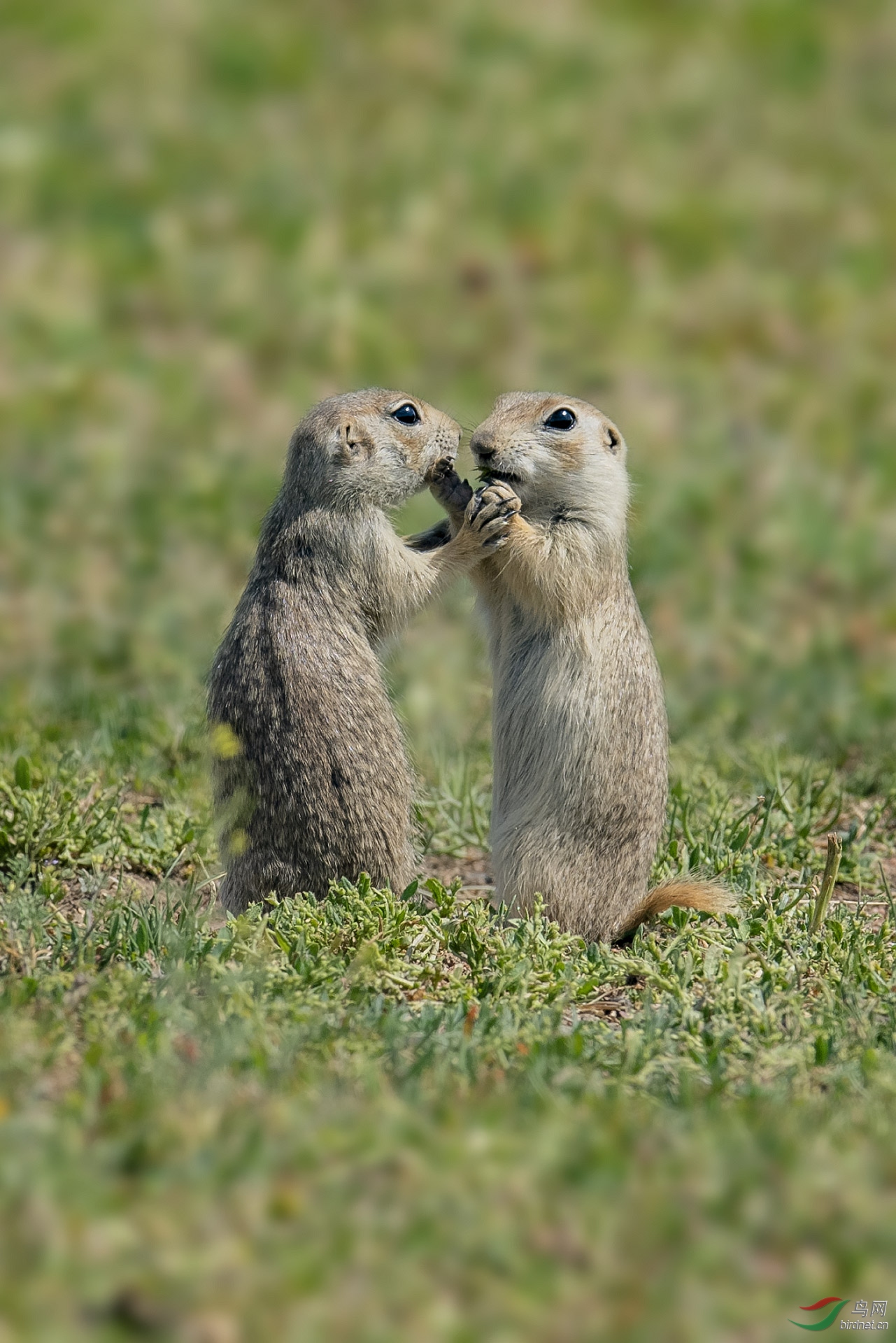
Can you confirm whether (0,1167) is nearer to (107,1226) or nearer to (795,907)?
(107,1226)

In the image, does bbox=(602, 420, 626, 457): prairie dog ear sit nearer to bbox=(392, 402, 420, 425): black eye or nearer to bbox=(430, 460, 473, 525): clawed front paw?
bbox=(430, 460, 473, 525): clawed front paw

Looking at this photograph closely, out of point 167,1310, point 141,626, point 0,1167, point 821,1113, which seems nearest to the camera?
point 167,1310

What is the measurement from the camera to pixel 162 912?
17.0 feet

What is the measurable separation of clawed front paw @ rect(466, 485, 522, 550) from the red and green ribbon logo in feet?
9.00

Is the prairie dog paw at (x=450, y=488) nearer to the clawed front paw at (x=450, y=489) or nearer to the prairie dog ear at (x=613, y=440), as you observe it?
the clawed front paw at (x=450, y=489)

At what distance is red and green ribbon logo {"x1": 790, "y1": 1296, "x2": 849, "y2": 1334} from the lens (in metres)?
3.20

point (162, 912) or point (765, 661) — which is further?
point (765, 661)

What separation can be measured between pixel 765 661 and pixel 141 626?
3.28 m

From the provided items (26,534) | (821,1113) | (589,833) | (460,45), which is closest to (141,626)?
(26,534)

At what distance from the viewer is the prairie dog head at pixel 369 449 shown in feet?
18.1

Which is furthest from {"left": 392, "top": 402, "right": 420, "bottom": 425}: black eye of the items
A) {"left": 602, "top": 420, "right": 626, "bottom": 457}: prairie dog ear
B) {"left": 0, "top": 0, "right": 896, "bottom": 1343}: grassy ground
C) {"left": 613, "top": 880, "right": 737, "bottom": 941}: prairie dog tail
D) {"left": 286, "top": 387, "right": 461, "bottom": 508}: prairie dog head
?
{"left": 613, "top": 880, "right": 737, "bottom": 941}: prairie dog tail

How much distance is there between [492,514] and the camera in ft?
17.7

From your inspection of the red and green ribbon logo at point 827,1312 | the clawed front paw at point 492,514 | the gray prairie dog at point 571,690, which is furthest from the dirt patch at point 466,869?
the red and green ribbon logo at point 827,1312

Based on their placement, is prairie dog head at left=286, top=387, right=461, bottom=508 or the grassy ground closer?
the grassy ground
